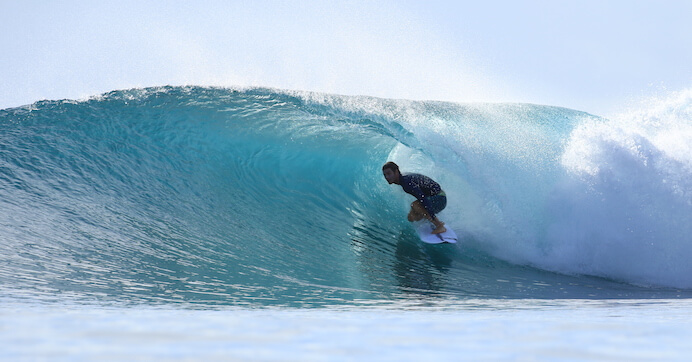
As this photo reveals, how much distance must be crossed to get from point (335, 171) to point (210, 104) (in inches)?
96.2

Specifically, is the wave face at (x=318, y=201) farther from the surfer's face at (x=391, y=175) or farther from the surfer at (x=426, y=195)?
the surfer's face at (x=391, y=175)

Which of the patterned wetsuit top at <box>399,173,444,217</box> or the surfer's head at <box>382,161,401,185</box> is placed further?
the patterned wetsuit top at <box>399,173,444,217</box>

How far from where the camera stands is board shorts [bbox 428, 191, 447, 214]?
5688 mm

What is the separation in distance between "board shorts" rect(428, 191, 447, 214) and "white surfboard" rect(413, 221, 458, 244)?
0.71 ft

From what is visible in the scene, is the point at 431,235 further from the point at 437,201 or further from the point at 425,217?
the point at 437,201

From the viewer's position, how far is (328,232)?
602 centimetres

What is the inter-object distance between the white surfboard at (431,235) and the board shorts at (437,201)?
0.22 meters

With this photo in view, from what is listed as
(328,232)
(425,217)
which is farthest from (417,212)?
(328,232)

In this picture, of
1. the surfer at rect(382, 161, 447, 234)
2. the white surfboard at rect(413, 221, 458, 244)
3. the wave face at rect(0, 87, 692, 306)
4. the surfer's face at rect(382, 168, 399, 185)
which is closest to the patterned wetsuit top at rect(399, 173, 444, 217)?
the surfer at rect(382, 161, 447, 234)

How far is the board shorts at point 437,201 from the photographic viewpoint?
224 inches

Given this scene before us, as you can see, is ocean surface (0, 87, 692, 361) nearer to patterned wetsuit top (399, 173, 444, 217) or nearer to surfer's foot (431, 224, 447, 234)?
surfer's foot (431, 224, 447, 234)

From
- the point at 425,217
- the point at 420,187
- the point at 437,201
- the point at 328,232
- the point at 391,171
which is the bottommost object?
the point at 328,232

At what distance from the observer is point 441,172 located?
6.58 m

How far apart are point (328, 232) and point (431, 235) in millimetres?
1115
